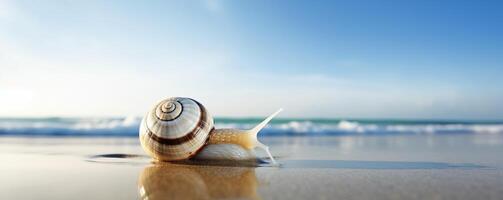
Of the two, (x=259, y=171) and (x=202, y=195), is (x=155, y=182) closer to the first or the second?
(x=202, y=195)

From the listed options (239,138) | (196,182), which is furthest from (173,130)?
(196,182)

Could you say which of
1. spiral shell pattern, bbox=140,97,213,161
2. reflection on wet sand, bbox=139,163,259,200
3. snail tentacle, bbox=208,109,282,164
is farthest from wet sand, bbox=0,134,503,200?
snail tentacle, bbox=208,109,282,164

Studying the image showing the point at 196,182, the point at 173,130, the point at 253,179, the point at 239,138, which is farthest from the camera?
the point at 239,138

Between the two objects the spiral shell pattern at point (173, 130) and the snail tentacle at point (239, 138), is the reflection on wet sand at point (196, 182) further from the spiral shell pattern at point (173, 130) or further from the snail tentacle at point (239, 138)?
the snail tentacle at point (239, 138)

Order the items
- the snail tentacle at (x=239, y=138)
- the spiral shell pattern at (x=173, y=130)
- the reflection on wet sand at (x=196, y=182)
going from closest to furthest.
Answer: the reflection on wet sand at (x=196, y=182), the spiral shell pattern at (x=173, y=130), the snail tentacle at (x=239, y=138)

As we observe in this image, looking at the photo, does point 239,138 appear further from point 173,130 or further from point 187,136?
point 173,130

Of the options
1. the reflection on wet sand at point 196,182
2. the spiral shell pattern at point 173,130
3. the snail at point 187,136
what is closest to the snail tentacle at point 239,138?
the snail at point 187,136
